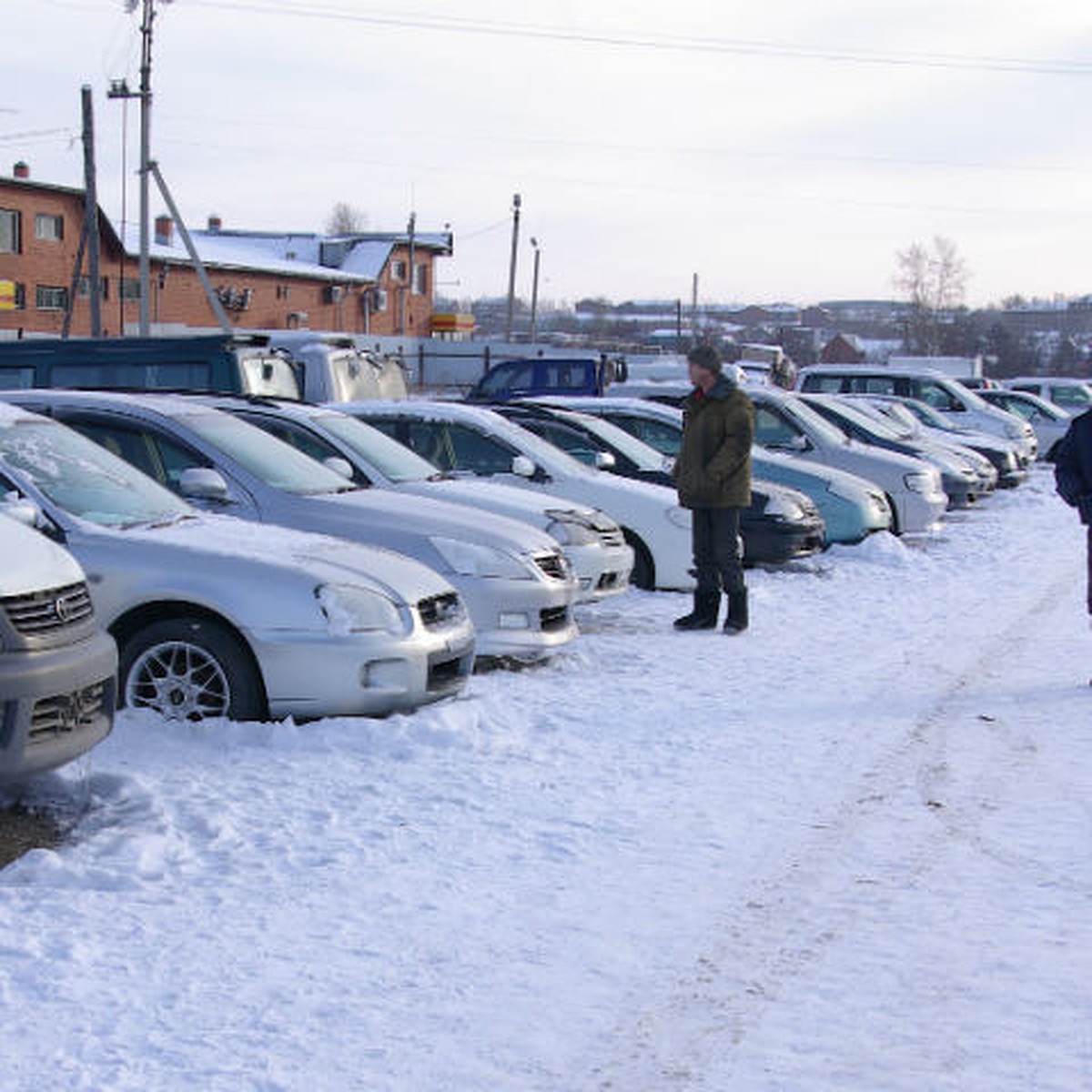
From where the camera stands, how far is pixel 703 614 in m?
10.0

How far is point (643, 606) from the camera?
36.2 ft

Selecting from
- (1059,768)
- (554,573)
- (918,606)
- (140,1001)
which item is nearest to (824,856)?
(1059,768)

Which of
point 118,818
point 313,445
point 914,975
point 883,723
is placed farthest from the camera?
point 313,445

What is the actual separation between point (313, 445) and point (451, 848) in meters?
5.18

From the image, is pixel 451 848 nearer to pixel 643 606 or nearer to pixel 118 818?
pixel 118 818

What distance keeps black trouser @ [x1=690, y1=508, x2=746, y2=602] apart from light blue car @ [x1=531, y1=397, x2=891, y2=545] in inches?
174

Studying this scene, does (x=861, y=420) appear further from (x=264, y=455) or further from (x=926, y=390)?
(x=264, y=455)

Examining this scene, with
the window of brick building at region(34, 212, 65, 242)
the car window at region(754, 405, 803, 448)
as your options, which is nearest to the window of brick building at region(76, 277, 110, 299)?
the window of brick building at region(34, 212, 65, 242)

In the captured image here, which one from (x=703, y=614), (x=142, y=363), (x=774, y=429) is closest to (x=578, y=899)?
(x=703, y=614)

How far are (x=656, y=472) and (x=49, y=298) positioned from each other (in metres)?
43.4

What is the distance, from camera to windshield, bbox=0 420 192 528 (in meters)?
6.99

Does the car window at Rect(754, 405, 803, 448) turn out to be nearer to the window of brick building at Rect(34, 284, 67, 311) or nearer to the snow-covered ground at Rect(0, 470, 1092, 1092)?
the snow-covered ground at Rect(0, 470, 1092, 1092)

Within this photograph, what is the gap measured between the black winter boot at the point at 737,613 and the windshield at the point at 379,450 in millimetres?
2139

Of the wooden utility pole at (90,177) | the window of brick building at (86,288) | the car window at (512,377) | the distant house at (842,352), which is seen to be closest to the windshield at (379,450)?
the car window at (512,377)
